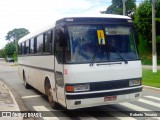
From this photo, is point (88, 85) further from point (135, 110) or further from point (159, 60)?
point (159, 60)

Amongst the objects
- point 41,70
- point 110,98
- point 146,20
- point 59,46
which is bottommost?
point 110,98

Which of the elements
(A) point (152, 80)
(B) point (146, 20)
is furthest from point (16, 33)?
(A) point (152, 80)

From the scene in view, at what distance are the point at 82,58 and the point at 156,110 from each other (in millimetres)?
3076

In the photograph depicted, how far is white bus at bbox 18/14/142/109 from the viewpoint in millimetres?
8508

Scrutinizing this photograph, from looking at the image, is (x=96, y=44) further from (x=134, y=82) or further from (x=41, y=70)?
(x=41, y=70)

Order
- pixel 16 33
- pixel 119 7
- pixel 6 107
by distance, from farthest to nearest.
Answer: pixel 16 33 < pixel 119 7 < pixel 6 107

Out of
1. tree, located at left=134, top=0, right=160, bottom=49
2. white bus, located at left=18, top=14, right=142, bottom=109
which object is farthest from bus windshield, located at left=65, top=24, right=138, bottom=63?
tree, located at left=134, top=0, right=160, bottom=49

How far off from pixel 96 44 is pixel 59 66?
1.30 m

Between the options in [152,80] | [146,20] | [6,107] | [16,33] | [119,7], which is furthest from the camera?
[16,33]

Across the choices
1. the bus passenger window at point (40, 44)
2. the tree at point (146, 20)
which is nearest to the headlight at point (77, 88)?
the bus passenger window at point (40, 44)

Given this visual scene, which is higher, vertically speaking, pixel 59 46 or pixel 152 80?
pixel 59 46

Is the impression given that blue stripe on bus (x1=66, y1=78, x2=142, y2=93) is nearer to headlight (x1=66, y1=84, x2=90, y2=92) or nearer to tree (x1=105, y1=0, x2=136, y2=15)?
headlight (x1=66, y1=84, x2=90, y2=92)

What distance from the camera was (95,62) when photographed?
870 centimetres

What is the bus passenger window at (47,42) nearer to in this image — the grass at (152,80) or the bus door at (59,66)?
the bus door at (59,66)
